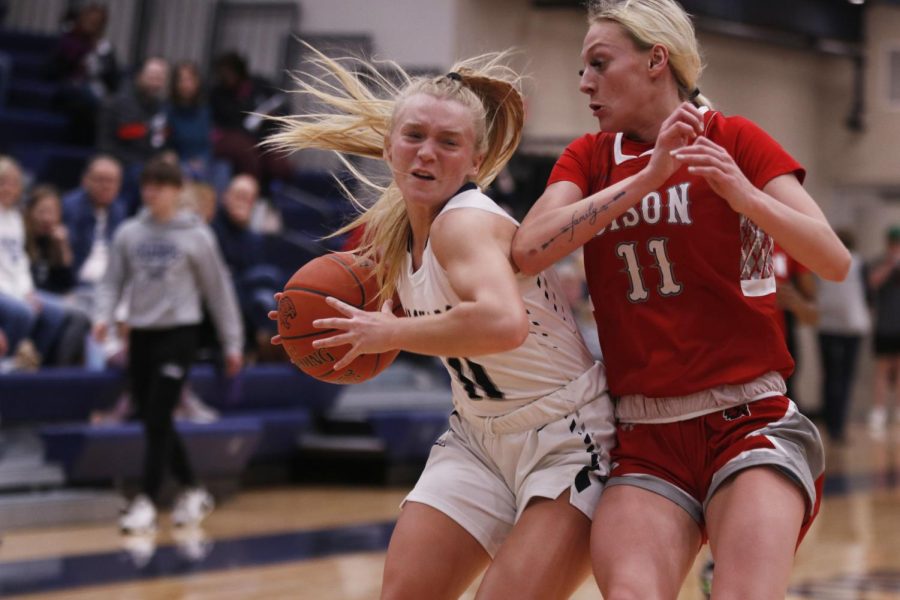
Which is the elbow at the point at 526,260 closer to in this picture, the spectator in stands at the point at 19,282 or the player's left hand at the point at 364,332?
the player's left hand at the point at 364,332

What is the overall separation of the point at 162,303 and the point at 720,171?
4405 millimetres

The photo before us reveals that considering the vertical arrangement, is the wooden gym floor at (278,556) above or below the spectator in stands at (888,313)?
below

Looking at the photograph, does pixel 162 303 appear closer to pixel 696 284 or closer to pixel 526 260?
pixel 526 260

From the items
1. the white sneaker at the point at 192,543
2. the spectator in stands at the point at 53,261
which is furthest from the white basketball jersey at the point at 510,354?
the spectator in stands at the point at 53,261

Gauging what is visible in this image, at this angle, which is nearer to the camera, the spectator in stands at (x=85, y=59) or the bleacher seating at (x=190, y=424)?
the bleacher seating at (x=190, y=424)

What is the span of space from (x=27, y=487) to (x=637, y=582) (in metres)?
4.86

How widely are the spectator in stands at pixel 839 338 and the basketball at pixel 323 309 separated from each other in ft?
29.7

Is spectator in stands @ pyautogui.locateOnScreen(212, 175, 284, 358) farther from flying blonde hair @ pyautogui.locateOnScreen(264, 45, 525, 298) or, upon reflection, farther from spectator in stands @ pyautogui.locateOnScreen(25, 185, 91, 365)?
flying blonde hair @ pyautogui.locateOnScreen(264, 45, 525, 298)

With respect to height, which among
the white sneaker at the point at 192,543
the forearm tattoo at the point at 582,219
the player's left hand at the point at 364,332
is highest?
the forearm tattoo at the point at 582,219

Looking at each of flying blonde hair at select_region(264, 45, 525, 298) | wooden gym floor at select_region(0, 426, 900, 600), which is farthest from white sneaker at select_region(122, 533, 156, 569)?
flying blonde hair at select_region(264, 45, 525, 298)

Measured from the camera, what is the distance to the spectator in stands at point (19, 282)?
684cm

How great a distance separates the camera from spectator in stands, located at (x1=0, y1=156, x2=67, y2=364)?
6.84m

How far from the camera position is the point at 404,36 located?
11109mm

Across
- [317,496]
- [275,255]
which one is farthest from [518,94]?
[275,255]
